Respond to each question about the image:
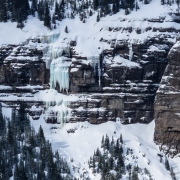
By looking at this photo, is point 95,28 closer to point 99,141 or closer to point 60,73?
point 60,73

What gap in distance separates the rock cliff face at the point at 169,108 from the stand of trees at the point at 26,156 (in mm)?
18104

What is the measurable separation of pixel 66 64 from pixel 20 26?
13.2 metres

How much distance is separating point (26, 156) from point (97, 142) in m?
13.6

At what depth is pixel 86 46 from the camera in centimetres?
Answer: 13450

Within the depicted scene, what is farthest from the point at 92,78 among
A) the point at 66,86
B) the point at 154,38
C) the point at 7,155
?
the point at 7,155

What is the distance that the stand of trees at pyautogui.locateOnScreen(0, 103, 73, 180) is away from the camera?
113875mm

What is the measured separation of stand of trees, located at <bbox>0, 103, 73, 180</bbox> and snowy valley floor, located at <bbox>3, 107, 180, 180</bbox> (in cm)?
311

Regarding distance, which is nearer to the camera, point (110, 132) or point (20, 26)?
point (110, 132)

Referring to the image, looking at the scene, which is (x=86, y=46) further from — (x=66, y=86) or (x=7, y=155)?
(x=7, y=155)

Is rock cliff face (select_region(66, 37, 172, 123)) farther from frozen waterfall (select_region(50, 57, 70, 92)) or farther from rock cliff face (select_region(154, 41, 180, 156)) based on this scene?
rock cliff face (select_region(154, 41, 180, 156))

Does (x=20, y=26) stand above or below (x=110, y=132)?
above

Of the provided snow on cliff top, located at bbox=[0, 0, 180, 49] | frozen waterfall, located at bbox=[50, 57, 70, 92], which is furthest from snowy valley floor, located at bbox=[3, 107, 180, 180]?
snow on cliff top, located at bbox=[0, 0, 180, 49]

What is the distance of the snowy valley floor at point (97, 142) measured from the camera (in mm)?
118750

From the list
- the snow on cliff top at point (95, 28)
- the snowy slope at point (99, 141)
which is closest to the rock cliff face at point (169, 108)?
the snowy slope at point (99, 141)
